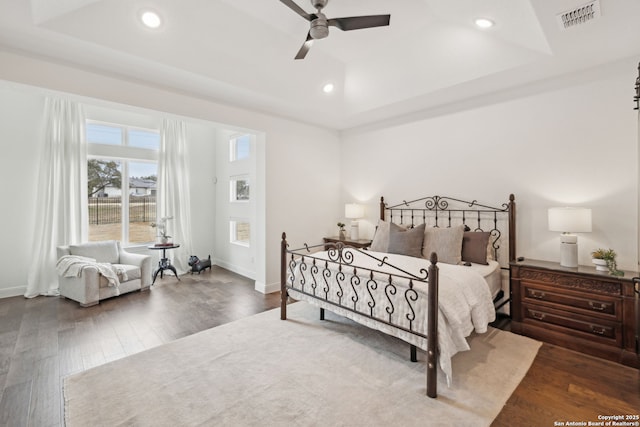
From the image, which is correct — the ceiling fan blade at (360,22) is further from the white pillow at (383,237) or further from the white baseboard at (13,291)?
the white baseboard at (13,291)

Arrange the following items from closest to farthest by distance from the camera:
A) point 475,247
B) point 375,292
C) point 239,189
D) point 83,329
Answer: point 375,292
point 83,329
point 475,247
point 239,189

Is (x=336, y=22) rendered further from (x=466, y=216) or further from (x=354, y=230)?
(x=354, y=230)

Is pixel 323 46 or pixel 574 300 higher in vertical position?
pixel 323 46

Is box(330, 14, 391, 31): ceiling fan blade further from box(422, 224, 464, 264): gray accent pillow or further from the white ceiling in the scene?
box(422, 224, 464, 264): gray accent pillow

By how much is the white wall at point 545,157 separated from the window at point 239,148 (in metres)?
3.24

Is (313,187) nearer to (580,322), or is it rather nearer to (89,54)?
(89,54)

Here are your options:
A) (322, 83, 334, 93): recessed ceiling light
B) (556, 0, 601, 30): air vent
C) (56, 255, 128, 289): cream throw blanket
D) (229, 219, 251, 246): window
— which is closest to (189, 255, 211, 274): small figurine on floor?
(229, 219, 251, 246): window

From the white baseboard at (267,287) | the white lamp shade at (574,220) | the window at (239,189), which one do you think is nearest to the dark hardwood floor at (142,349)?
the white baseboard at (267,287)

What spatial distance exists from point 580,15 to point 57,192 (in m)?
7.05

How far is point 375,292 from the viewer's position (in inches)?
109

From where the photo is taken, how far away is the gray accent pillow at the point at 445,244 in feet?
11.9

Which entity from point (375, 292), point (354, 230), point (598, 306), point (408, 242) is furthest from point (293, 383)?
point (354, 230)

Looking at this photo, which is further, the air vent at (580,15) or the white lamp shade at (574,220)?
the white lamp shade at (574,220)

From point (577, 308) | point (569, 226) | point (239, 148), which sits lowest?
point (577, 308)
